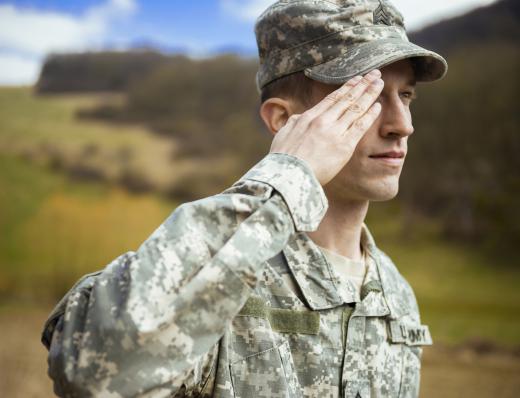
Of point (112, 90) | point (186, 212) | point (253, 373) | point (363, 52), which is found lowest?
point (253, 373)

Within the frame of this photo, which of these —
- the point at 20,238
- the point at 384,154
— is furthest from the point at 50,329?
the point at 20,238

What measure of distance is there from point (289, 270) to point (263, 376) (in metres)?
0.38

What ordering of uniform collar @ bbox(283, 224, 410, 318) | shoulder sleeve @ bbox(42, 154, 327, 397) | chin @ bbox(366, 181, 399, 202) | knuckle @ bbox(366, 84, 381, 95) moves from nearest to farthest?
shoulder sleeve @ bbox(42, 154, 327, 397)
knuckle @ bbox(366, 84, 381, 95)
uniform collar @ bbox(283, 224, 410, 318)
chin @ bbox(366, 181, 399, 202)

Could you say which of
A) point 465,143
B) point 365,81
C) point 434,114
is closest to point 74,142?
point 434,114

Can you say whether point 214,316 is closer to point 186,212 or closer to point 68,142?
point 186,212

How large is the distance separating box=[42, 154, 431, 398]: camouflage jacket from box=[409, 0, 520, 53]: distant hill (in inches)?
1053

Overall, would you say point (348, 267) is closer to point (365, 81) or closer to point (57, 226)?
point (365, 81)

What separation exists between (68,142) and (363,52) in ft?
77.2

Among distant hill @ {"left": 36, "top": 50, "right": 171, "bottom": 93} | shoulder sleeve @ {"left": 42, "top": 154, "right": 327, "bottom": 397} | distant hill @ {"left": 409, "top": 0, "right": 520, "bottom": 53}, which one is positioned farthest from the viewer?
distant hill @ {"left": 36, "top": 50, "right": 171, "bottom": 93}

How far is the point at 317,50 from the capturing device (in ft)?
6.37

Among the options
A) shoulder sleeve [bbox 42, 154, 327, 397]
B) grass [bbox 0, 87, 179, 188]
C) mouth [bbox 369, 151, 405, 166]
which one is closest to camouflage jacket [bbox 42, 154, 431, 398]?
shoulder sleeve [bbox 42, 154, 327, 397]

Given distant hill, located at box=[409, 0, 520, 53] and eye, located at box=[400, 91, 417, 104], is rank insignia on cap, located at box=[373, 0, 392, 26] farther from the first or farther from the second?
distant hill, located at box=[409, 0, 520, 53]

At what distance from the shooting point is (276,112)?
212 centimetres

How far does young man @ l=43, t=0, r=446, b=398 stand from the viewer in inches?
48.3
